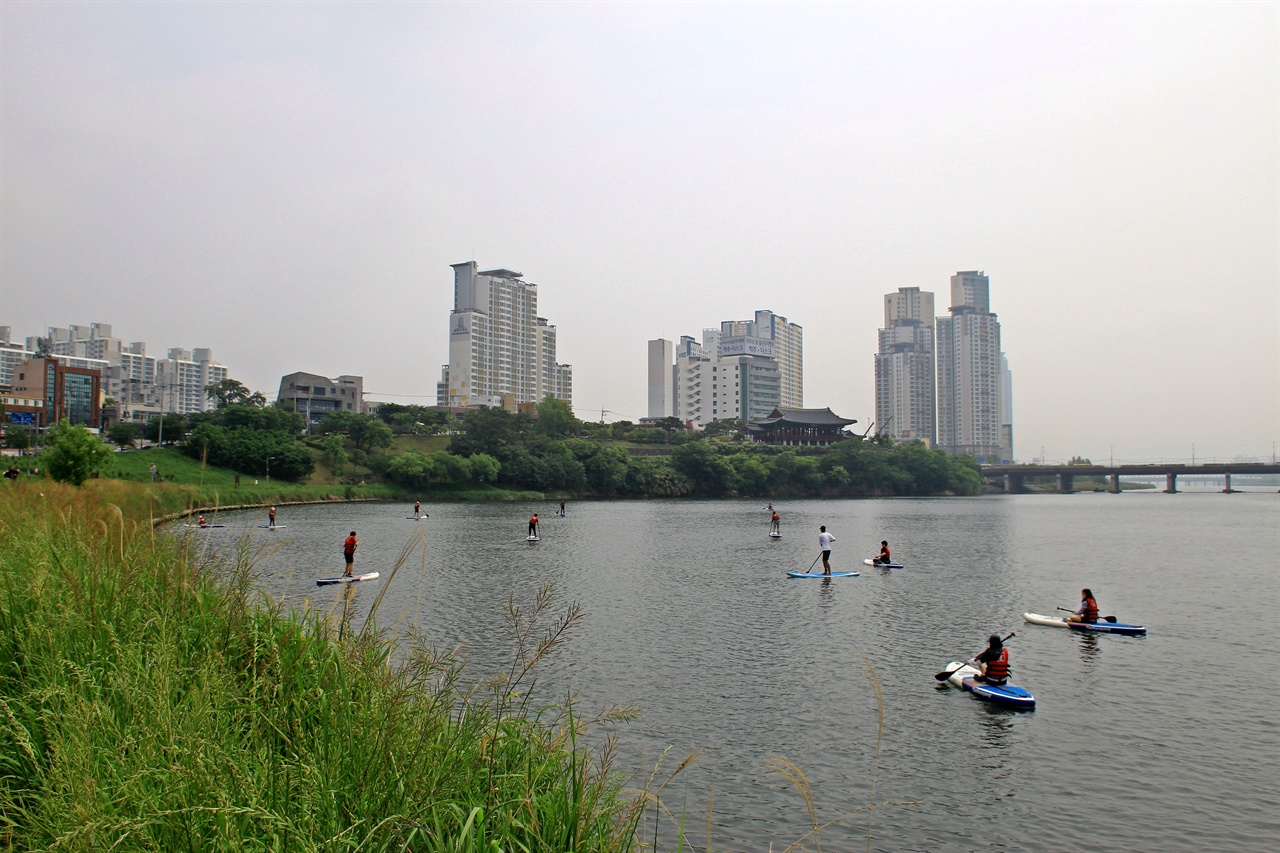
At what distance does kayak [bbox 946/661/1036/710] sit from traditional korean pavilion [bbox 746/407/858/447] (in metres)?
127

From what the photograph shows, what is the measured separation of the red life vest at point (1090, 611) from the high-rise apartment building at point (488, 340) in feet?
542

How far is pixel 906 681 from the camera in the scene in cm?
1623

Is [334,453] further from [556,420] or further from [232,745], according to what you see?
[232,745]

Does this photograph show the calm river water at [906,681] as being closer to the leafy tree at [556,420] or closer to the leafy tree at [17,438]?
the leafy tree at [17,438]

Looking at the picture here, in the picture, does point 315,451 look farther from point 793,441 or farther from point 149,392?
point 149,392

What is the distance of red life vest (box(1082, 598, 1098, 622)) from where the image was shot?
21.8 metres

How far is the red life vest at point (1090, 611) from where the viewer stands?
71.4 feet

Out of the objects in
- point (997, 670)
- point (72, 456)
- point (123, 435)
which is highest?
point (123, 435)

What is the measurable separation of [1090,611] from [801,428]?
12218cm

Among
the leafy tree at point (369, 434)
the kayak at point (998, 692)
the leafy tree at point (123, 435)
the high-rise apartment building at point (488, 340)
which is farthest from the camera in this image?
the high-rise apartment building at point (488, 340)

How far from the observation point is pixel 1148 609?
2566cm

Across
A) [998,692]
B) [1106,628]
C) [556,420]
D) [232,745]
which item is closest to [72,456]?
[998,692]

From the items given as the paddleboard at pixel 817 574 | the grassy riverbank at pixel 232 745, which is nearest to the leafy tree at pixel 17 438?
the paddleboard at pixel 817 574

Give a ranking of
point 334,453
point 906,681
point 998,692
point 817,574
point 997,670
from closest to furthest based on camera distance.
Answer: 1. point 998,692
2. point 997,670
3. point 906,681
4. point 817,574
5. point 334,453
